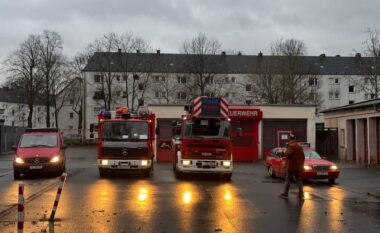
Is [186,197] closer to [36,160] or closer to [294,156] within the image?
[294,156]

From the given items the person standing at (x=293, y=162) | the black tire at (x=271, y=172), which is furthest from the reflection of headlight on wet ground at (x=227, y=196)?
the black tire at (x=271, y=172)

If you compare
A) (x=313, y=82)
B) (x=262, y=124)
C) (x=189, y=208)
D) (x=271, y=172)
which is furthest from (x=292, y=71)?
(x=189, y=208)

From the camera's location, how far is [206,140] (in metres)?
20.6

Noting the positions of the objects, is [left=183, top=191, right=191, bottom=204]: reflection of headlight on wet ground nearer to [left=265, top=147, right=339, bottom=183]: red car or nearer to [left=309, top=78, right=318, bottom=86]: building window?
[left=265, top=147, right=339, bottom=183]: red car

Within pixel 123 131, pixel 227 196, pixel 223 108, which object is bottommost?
pixel 227 196

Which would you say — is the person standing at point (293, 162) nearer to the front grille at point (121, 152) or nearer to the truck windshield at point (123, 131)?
the front grille at point (121, 152)

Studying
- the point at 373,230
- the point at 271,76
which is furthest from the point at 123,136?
the point at 271,76

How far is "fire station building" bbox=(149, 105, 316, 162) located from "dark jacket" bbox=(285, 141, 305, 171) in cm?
2288

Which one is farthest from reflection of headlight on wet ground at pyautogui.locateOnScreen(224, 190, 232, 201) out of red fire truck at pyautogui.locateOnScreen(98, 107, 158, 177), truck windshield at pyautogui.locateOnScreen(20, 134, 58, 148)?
truck windshield at pyautogui.locateOnScreen(20, 134, 58, 148)

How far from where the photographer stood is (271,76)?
6134 centimetres

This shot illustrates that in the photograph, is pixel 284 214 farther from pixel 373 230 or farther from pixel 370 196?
Result: pixel 370 196

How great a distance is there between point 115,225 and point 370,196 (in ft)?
31.1

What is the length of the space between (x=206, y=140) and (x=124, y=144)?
11.1 feet

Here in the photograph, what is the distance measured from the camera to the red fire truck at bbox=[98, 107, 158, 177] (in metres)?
21.1
